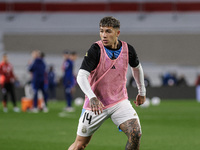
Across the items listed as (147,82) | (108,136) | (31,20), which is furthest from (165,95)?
(108,136)

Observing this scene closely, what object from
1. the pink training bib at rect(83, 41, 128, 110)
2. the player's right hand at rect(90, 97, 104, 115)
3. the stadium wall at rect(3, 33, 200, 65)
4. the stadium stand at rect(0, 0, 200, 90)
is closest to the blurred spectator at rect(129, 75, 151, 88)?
the stadium stand at rect(0, 0, 200, 90)

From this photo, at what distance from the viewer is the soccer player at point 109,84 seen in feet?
17.7

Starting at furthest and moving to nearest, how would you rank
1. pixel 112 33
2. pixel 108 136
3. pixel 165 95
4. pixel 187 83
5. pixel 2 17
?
pixel 2 17, pixel 187 83, pixel 165 95, pixel 108 136, pixel 112 33

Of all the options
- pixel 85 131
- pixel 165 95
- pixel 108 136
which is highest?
pixel 85 131

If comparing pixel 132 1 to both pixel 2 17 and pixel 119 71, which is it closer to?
pixel 2 17

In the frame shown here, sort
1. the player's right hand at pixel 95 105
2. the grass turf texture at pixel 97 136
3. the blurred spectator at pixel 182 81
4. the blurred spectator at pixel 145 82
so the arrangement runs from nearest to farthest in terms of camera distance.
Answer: the player's right hand at pixel 95 105 < the grass turf texture at pixel 97 136 < the blurred spectator at pixel 145 82 < the blurred spectator at pixel 182 81

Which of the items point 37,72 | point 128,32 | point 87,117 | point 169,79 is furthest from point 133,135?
point 128,32

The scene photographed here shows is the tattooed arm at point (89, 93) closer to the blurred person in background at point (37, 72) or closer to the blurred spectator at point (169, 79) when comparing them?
the blurred person in background at point (37, 72)

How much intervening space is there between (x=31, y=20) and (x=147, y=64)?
9941 mm

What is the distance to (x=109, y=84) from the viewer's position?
5.52 metres

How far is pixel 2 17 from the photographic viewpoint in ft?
116

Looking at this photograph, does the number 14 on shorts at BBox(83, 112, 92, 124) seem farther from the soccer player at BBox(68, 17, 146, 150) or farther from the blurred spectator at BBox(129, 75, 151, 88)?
the blurred spectator at BBox(129, 75, 151, 88)

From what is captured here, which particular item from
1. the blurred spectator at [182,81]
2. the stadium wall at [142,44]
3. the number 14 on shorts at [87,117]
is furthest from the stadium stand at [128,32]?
the number 14 on shorts at [87,117]

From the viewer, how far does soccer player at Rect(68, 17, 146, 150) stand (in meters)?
5.38
